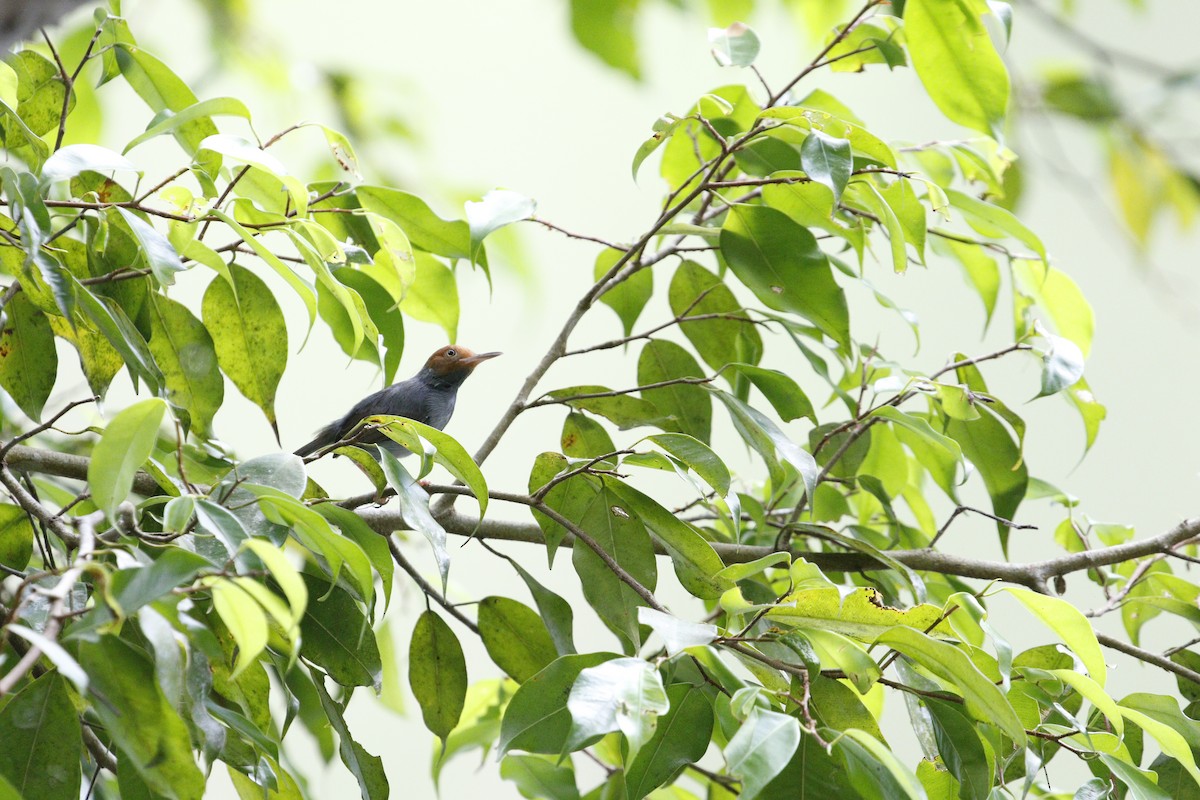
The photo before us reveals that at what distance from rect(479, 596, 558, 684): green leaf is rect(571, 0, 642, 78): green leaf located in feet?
2.44

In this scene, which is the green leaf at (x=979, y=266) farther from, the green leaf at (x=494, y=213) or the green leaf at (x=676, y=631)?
the green leaf at (x=676, y=631)

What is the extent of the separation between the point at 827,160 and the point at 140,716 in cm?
56

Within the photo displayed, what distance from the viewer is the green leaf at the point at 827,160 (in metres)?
0.71

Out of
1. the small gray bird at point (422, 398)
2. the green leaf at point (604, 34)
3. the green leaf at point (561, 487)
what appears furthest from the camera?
the small gray bird at point (422, 398)

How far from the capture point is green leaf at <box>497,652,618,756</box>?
702 mm

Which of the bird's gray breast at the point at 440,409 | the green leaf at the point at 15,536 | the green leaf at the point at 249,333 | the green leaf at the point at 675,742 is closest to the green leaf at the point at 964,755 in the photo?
the green leaf at the point at 675,742

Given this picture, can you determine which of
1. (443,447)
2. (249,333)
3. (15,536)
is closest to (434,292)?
(249,333)

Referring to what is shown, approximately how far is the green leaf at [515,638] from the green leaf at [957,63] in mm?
597

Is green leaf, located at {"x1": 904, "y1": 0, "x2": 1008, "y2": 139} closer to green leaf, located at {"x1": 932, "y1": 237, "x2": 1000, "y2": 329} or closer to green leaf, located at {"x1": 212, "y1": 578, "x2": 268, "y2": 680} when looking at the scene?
green leaf, located at {"x1": 932, "y1": 237, "x2": 1000, "y2": 329}

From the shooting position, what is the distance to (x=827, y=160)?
72 centimetres

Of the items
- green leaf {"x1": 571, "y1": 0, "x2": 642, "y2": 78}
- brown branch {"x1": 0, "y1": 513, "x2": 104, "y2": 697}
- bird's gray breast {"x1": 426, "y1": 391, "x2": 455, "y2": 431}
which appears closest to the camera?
brown branch {"x1": 0, "y1": 513, "x2": 104, "y2": 697}

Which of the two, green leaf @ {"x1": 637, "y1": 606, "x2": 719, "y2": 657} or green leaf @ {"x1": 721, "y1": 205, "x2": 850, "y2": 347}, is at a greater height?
green leaf @ {"x1": 721, "y1": 205, "x2": 850, "y2": 347}

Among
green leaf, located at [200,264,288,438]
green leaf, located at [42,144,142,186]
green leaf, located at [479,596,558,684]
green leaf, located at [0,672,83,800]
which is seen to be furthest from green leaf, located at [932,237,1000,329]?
green leaf, located at [0,672,83,800]

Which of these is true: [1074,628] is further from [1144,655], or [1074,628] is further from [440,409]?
[440,409]
